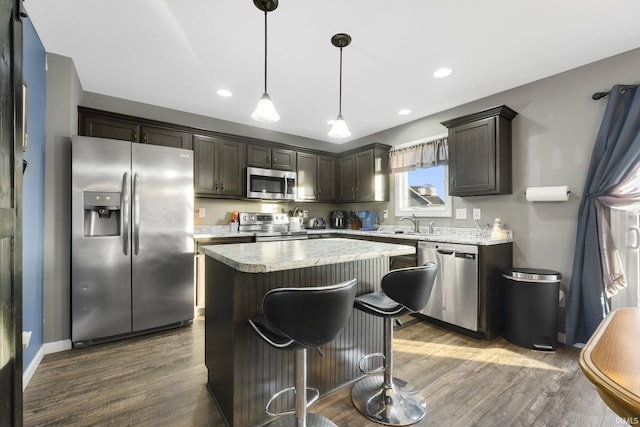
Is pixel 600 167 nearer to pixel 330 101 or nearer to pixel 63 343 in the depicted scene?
pixel 330 101

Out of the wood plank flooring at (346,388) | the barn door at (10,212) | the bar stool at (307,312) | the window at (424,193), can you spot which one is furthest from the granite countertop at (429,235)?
the barn door at (10,212)

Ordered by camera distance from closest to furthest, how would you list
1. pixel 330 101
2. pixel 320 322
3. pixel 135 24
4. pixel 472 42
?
pixel 320 322 < pixel 135 24 < pixel 472 42 < pixel 330 101

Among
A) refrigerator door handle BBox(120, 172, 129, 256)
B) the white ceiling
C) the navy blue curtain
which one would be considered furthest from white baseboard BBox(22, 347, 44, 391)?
the navy blue curtain

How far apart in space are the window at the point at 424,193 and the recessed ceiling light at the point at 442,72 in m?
1.27

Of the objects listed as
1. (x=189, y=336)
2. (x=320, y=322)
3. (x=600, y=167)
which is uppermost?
(x=600, y=167)

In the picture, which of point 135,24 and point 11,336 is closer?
point 11,336

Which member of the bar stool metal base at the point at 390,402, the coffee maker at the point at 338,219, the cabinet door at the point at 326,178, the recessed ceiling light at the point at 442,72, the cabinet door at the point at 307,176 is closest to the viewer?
the bar stool metal base at the point at 390,402

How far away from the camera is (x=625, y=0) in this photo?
1.78m

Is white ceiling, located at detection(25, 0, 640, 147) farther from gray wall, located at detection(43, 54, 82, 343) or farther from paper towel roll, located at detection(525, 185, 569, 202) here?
paper towel roll, located at detection(525, 185, 569, 202)

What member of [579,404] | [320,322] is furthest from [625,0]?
[320,322]

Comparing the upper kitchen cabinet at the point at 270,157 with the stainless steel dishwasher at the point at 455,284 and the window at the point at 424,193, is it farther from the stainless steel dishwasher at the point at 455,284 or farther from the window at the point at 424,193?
the stainless steel dishwasher at the point at 455,284

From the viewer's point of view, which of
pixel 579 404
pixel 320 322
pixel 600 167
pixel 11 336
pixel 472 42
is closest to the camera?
pixel 11 336

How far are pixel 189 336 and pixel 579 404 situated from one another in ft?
10.1

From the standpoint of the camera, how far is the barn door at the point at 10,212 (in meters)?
0.85
